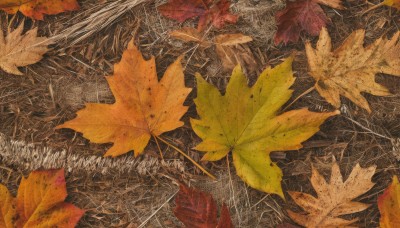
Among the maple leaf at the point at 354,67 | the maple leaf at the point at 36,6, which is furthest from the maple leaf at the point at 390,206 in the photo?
the maple leaf at the point at 36,6

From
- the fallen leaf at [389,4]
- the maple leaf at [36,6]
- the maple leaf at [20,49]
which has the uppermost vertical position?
the maple leaf at [36,6]

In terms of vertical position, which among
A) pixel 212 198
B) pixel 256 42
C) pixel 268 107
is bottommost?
pixel 212 198

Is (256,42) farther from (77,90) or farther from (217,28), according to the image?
(77,90)

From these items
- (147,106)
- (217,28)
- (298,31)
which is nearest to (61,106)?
(147,106)

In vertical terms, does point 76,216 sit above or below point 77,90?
below

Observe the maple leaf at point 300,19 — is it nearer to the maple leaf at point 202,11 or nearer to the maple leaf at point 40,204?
the maple leaf at point 202,11

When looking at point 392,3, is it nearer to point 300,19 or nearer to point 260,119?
point 300,19

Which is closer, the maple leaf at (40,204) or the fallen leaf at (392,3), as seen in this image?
the maple leaf at (40,204)
